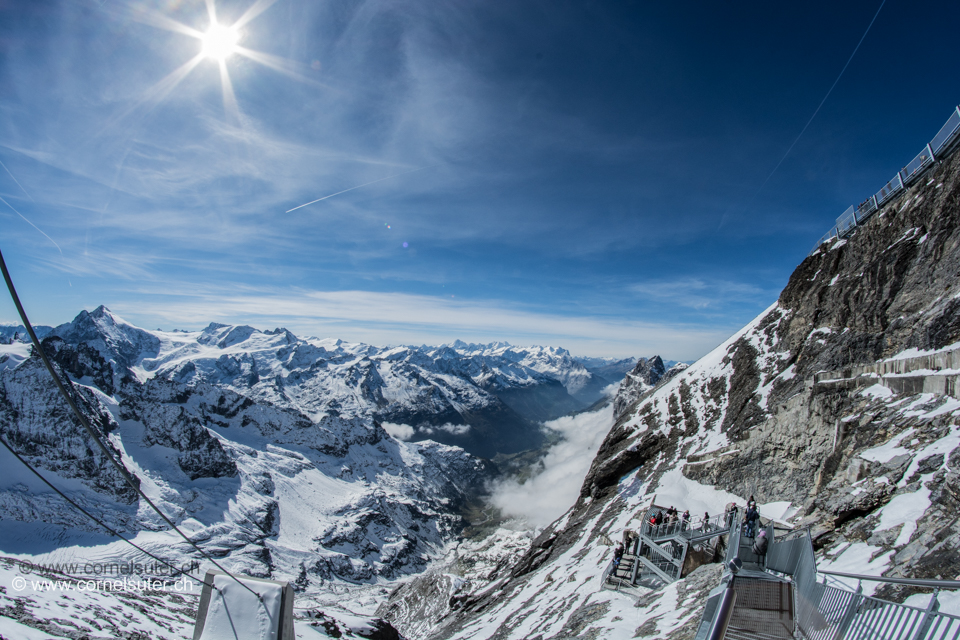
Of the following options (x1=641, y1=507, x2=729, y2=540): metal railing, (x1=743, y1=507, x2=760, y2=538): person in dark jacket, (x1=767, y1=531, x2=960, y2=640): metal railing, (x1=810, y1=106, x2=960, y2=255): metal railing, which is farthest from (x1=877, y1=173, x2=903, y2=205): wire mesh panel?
(x1=767, y1=531, x2=960, y2=640): metal railing

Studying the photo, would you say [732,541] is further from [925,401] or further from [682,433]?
[682,433]

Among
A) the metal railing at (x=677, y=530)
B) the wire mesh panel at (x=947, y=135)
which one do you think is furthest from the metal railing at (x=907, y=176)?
the metal railing at (x=677, y=530)

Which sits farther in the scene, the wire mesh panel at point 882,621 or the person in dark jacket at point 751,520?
the person in dark jacket at point 751,520

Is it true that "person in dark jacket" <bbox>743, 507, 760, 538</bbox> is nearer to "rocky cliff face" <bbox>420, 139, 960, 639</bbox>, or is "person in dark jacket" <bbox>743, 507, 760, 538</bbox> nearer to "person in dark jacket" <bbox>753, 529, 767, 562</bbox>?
"person in dark jacket" <bbox>753, 529, 767, 562</bbox>

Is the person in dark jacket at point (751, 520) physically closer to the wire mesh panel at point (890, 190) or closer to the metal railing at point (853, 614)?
the metal railing at point (853, 614)

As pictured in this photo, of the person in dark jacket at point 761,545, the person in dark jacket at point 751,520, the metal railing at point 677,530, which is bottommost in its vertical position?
the metal railing at point 677,530

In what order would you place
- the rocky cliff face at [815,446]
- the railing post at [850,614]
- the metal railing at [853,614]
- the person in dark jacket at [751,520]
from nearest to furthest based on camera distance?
the metal railing at [853,614] < the railing post at [850,614] < the rocky cliff face at [815,446] < the person in dark jacket at [751,520]

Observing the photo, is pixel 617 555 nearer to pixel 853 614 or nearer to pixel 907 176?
pixel 853 614
